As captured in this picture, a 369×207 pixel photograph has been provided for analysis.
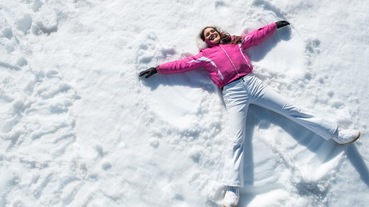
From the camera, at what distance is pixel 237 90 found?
5359mm

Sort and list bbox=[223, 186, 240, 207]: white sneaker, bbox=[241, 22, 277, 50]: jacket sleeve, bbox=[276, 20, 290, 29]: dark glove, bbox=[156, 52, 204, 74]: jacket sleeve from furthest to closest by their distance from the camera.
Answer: bbox=[276, 20, 290, 29]: dark glove → bbox=[241, 22, 277, 50]: jacket sleeve → bbox=[156, 52, 204, 74]: jacket sleeve → bbox=[223, 186, 240, 207]: white sneaker

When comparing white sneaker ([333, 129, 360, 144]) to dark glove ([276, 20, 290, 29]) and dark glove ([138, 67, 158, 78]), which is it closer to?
dark glove ([276, 20, 290, 29])

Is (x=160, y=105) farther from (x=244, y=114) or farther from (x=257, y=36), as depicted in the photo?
(x=257, y=36)

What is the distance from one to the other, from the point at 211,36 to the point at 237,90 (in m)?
0.94

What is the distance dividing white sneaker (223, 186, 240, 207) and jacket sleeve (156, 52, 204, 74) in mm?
1800

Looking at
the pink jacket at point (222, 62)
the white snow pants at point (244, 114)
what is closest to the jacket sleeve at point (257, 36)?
the pink jacket at point (222, 62)

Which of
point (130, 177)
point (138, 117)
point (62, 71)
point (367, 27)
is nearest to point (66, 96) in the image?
point (62, 71)

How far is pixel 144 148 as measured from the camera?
17.7 feet

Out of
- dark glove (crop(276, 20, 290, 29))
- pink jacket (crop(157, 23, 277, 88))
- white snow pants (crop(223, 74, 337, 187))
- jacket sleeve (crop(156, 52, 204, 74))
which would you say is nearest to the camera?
white snow pants (crop(223, 74, 337, 187))

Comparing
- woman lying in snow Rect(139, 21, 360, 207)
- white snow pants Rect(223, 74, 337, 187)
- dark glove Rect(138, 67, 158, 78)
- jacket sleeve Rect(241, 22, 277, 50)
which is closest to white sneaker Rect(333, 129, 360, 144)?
woman lying in snow Rect(139, 21, 360, 207)

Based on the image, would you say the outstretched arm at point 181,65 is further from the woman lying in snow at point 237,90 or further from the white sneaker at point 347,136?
the white sneaker at point 347,136

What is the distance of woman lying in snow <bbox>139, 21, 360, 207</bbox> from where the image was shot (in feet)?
16.9

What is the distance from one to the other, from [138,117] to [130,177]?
88cm

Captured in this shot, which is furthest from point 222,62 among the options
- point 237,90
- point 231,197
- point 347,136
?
point 347,136
